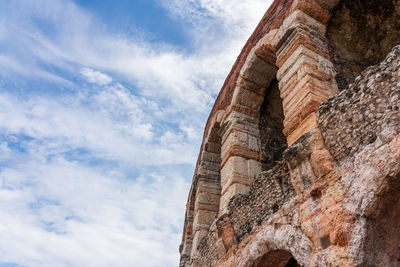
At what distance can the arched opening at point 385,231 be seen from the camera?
248cm

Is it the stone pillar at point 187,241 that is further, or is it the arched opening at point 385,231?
the stone pillar at point 187,241

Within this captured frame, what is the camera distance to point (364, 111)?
9.38ft

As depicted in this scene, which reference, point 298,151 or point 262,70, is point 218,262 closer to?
point 298,151

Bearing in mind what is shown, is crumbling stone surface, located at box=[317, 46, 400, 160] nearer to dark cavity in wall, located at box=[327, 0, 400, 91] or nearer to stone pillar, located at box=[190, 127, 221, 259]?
dark cavity in wall, located at box=[327, 0, 400, 91]

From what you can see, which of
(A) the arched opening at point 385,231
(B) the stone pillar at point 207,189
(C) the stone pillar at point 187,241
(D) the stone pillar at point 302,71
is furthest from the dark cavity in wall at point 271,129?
(C) the stone pillar at point 187,241

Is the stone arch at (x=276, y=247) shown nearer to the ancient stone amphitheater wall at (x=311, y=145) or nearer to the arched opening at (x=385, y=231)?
the ancient stone amphitheater wall at (x=311, y=145)

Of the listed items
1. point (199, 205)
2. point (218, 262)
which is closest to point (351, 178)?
point (218, 262)

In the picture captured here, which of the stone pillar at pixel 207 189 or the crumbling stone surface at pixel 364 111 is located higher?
the stone pillar at pixel 207 189

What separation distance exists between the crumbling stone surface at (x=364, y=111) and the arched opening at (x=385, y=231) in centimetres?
43

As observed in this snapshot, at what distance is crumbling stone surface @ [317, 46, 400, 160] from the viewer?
2.64 meters

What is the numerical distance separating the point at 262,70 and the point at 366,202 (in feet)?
14.3

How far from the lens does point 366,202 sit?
253 centimetres

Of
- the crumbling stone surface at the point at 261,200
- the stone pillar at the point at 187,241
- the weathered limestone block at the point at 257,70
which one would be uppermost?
the weathered limestone block at the point at 257,70

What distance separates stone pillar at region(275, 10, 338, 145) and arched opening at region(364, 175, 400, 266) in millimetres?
1324
